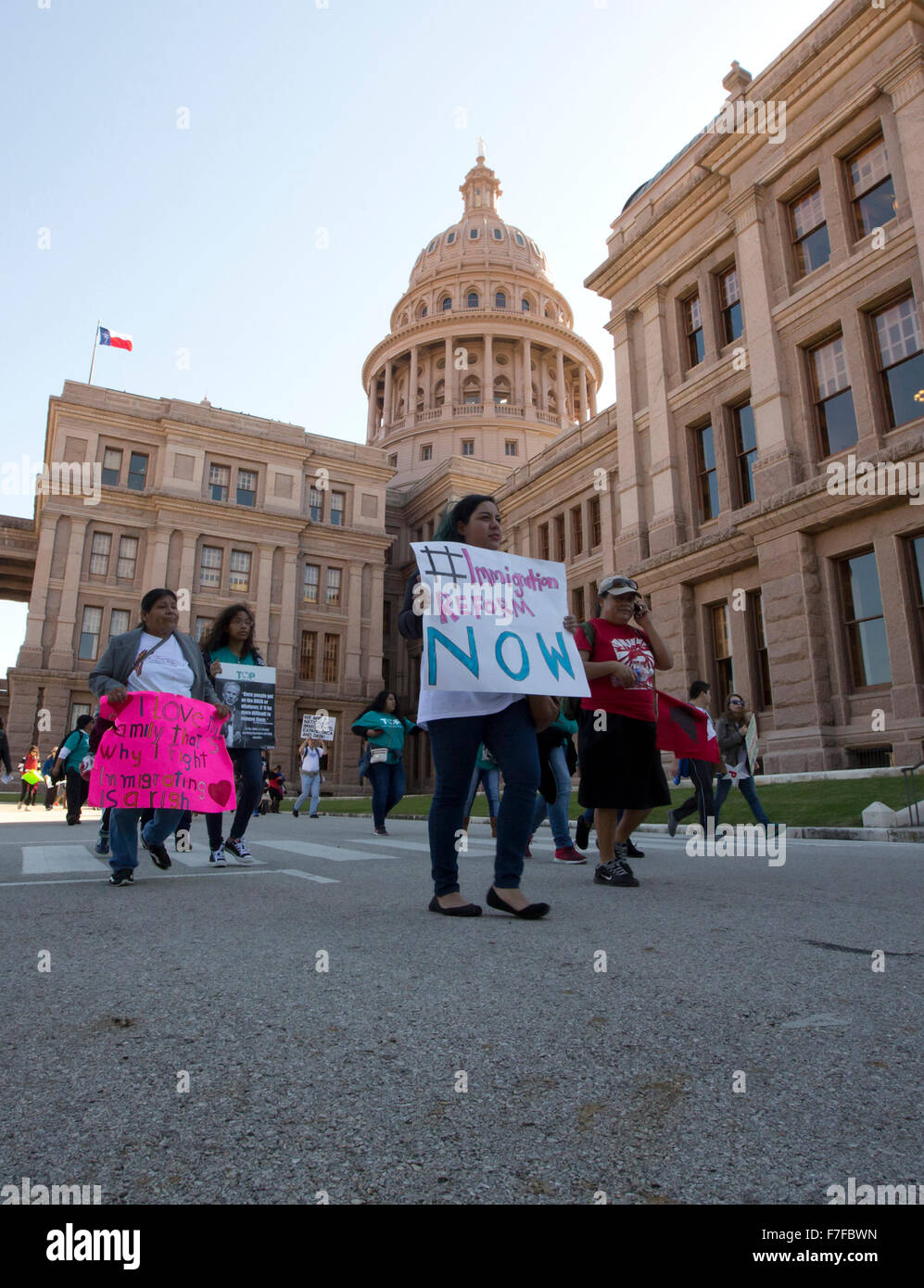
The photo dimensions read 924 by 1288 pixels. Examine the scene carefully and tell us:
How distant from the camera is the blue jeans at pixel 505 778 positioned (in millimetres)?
4129

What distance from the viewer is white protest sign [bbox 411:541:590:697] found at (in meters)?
4.23

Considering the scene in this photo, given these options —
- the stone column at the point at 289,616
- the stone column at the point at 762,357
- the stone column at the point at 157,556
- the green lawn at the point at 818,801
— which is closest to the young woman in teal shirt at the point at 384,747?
the green lawn at the point at 818,801

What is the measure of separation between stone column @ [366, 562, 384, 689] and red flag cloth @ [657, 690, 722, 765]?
40824mm

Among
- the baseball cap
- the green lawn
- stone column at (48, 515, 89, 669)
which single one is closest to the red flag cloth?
the baseball cap

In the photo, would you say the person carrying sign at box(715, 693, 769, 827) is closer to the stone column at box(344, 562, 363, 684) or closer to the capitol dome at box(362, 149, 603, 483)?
the stone column at box(344, 562, 363, 684)

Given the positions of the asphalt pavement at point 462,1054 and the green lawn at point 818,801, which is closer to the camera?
the asphalt pavement at point 462,1054

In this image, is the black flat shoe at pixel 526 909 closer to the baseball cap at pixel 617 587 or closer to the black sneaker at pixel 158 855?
the baseball cap at pixel 617 587

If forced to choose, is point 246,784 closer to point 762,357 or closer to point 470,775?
point 470,775

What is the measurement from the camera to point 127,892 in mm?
5207

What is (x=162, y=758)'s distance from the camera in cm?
573

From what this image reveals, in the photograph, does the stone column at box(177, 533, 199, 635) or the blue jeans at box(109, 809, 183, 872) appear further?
the stone column at box(177, 533, 199, 635)

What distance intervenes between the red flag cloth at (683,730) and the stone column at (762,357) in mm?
13832

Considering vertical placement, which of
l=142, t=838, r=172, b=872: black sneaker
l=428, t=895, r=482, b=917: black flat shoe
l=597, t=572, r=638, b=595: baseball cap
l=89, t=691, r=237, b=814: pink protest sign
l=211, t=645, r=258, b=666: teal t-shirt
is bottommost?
l=428, t=895, r=482, b=917: black flat shoe
